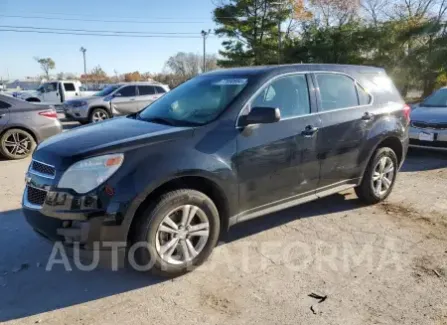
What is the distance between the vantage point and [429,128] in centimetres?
775

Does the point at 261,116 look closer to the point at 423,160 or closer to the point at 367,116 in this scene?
the point at 367,116

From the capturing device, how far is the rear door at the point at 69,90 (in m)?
21.1

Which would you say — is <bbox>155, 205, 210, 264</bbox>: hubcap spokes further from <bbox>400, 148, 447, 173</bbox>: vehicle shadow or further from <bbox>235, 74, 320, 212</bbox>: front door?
<bbox>400, 148, 447, 173</bbox>: vehicle shadow

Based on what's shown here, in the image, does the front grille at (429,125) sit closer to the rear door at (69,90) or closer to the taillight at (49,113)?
the taillight at (49,113)

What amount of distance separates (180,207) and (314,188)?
167cm

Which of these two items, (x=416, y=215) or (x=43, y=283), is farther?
(x=416, y=215)

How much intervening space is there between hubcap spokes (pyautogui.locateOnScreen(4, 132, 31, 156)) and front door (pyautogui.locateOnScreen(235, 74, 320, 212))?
631 cm

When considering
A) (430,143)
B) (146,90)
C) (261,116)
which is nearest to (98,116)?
(146,90)

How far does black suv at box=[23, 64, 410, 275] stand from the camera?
117 inches

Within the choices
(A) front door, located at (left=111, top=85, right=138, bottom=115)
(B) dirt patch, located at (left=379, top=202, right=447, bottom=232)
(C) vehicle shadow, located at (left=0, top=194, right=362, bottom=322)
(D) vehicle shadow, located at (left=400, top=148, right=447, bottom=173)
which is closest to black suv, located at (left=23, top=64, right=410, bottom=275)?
(C) vehicle shadow, located at (left=0, top=194, right=362, bottom=322)

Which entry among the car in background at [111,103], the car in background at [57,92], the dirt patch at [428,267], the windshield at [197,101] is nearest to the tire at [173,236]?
the windshield at [197,101]

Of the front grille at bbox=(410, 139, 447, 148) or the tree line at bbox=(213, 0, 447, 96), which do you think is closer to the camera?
the front grille at bbox=(410, 139, 447, 148)

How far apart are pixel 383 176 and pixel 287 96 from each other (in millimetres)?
1968

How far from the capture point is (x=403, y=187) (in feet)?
19.6
